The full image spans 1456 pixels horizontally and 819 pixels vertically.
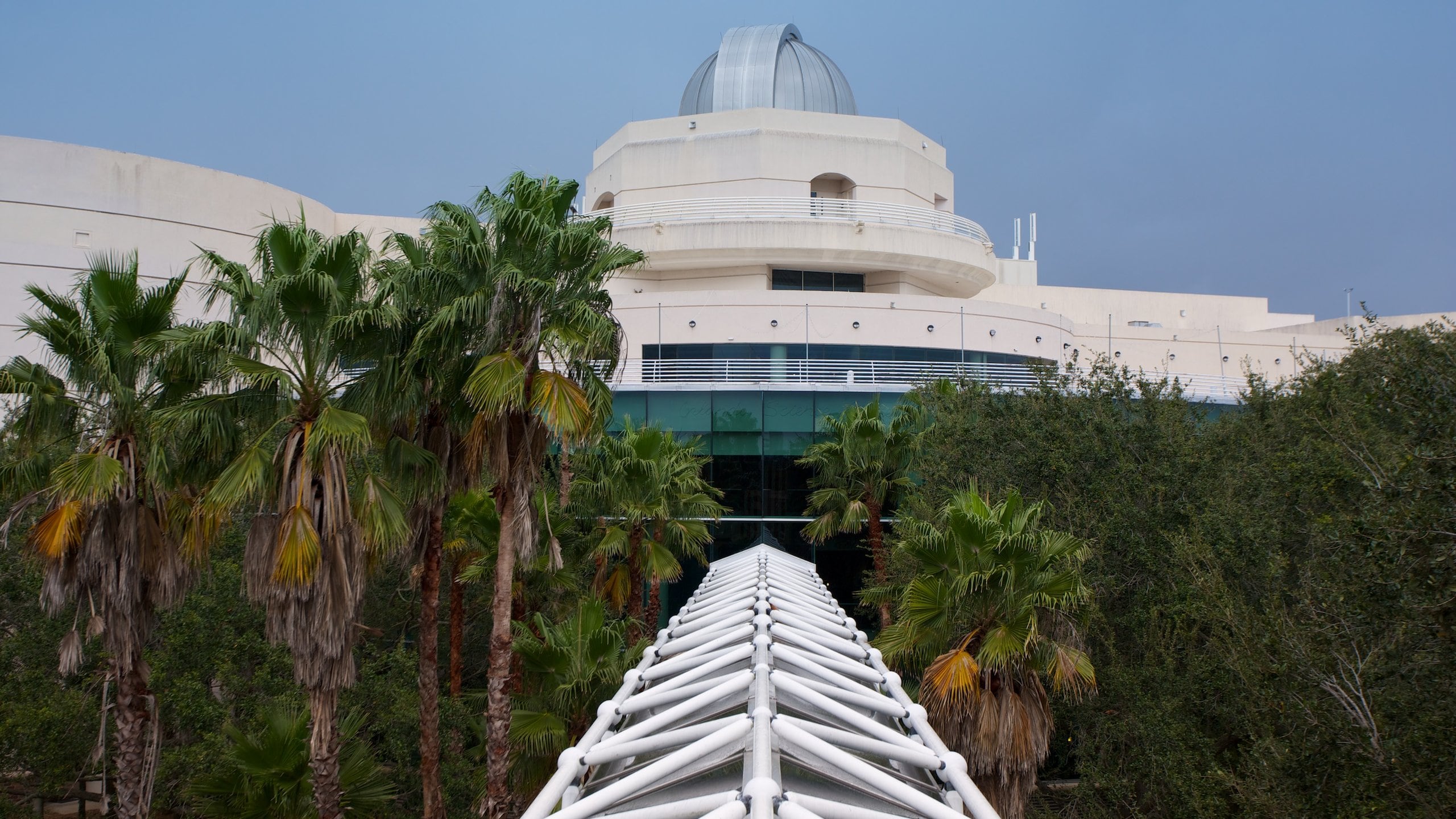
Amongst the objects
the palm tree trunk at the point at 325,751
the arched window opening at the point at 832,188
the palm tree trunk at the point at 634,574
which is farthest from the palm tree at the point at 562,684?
the arched window opening at the point at 832,188

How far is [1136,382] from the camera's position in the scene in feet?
64.1

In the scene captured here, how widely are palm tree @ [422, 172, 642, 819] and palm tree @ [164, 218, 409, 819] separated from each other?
129 centimetres

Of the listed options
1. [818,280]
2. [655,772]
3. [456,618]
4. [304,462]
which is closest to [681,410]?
[456,618]

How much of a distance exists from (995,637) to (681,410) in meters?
18.2

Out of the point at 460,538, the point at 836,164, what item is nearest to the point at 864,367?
the point at 836,164

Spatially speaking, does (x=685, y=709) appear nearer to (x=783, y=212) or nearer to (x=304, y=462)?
(x=304, y=462)

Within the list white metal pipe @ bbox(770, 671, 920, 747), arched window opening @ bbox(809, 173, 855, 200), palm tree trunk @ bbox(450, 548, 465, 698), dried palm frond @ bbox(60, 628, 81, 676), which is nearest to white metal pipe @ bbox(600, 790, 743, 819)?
white metal pipe @ bbox(770, 671, 920, 747)

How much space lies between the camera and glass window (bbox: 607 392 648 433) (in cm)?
2916

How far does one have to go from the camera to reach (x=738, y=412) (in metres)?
29.1

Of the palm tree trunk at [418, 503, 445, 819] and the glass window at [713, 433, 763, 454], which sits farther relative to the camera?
the glass window at [713, 433, 763, 454]

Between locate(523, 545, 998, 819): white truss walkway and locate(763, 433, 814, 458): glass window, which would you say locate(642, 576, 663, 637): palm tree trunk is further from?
locate(523, 545, 998, 819): white truss walkway

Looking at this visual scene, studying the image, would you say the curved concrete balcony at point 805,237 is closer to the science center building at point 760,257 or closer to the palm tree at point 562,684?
the science center building at point 760,257

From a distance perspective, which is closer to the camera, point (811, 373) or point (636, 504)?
point (636, 504)

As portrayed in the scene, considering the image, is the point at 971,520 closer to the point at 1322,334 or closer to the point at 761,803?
the point at 761,803
